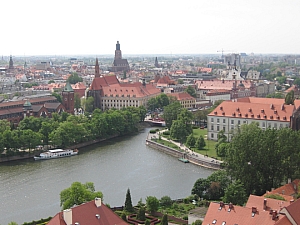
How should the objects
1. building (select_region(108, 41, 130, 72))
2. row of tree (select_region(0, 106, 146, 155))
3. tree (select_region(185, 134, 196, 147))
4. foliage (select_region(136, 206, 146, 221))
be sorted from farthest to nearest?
1. building (select_region(108, 41, 130, 72))
2. tree (select_region(185, 134, 196, 147))
3. row of tree (select_region(0, 106, 146, 155))
4. foliage (select_region(136, 206, 146, 221))

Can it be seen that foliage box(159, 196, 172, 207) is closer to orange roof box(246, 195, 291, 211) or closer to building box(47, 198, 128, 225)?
orange roof box(246, 195, 291, 211)

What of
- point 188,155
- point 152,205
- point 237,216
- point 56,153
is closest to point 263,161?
point 152,205

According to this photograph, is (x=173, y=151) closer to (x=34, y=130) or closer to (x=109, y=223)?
(x=34, y=130)

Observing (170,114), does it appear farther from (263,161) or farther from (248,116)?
(263,161)

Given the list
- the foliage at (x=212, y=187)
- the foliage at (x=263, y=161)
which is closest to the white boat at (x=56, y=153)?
the foliage at (x=212, y=187)

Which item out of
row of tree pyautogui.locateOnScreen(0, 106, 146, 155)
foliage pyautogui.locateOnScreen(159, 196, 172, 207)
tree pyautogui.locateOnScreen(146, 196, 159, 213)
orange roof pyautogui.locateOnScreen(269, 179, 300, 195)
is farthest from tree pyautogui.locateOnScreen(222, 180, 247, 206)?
row of tree pyautogui.locateOnScreen(0, 106, 146, 155)

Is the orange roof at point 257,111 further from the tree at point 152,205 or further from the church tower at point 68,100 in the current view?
the tree at point 152,205

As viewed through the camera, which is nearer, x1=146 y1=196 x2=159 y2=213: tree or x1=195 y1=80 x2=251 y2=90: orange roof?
x1=146 y1=196 x2=159 y2=213: tree
